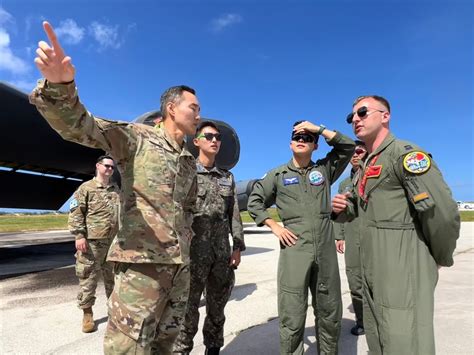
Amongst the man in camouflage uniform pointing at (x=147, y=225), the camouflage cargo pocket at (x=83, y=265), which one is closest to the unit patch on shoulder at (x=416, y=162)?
the man in camouflage uniform pointing at (x=147, y=225)

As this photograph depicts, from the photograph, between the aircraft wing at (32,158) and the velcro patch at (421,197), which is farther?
the aircraft wing at (32,158)

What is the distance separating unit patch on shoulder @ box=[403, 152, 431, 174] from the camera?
192cm

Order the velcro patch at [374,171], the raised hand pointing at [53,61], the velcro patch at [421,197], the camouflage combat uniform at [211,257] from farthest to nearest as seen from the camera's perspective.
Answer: the camouflage combat uniform at [211,257] < the velcro patch at [374,171] < the velcro patch at [421,197] < the raised hand pointing at [53,61]

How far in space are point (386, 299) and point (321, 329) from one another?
1199 mm

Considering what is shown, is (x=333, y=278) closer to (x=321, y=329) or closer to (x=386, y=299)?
(x=321, y=329)


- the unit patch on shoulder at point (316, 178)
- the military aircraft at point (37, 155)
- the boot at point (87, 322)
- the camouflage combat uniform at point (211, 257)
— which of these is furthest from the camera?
the military aircraft at point (37, 155)

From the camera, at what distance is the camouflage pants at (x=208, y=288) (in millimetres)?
3270

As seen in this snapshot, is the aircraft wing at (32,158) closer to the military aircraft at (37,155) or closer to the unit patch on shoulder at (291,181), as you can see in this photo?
the military aircraft at (37,155)

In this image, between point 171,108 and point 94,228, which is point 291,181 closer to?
point 171,108

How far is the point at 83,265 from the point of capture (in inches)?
178

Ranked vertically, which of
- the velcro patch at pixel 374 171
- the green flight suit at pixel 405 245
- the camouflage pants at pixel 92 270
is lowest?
the camouflage pants at pixel 92 270

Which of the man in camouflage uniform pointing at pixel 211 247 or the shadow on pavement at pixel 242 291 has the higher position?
the man in camouflage uniform pointing at pixel 211 247

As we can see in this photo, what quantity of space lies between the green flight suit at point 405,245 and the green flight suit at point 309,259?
816 mm

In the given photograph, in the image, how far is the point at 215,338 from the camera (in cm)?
331
